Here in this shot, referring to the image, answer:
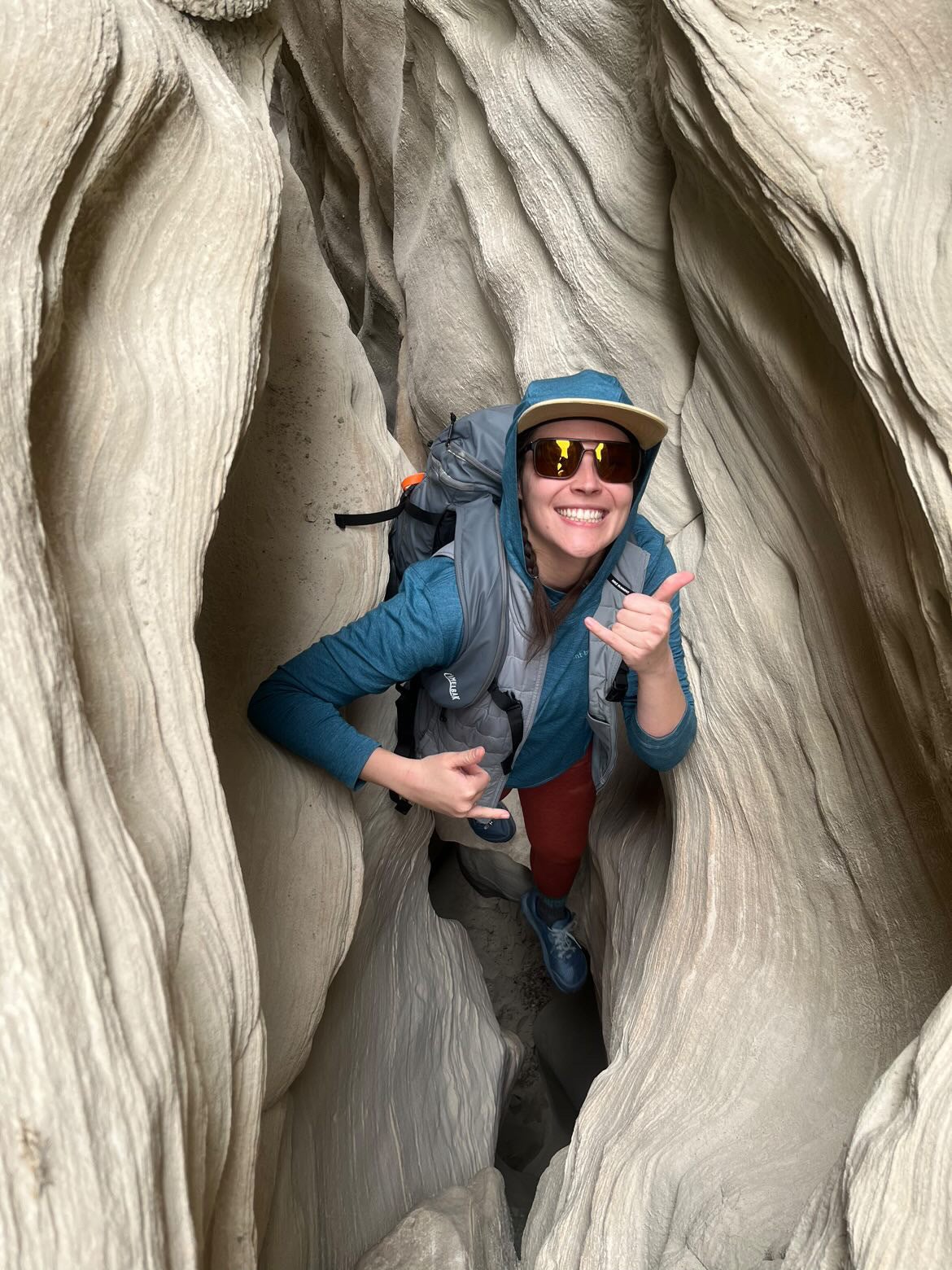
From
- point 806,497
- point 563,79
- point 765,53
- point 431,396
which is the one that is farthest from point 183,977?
point 431,396

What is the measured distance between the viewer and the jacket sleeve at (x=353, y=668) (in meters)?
2.29

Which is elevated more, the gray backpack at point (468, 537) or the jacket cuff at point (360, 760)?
the gray backpack at point (468, 537)

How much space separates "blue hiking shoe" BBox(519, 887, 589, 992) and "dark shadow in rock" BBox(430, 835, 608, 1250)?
293mm

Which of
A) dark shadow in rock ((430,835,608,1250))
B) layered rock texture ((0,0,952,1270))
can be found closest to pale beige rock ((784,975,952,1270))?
layered rock texture ((0,0,952,1270))

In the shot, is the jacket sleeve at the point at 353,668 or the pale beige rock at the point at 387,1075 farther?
the pale beige rock at the point at 387,1075

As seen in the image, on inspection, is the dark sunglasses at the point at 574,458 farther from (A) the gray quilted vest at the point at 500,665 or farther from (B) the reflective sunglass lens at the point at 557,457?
(A) the gray quilted vest at the point at 500,665

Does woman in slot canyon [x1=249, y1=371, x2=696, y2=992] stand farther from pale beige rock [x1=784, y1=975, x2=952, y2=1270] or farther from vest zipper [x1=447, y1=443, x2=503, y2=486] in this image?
pale beige rock [x1=784, y1=975, x2=952, y2=1270]

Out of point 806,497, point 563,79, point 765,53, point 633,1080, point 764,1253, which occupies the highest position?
point 765,53

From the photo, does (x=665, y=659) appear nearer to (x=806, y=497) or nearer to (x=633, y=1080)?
(x=806, y=497)

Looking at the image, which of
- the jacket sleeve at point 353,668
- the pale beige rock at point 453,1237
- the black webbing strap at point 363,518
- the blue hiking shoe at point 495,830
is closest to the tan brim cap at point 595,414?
the jacket sleeve at point 353,668

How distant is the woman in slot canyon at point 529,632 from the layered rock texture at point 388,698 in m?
0.26

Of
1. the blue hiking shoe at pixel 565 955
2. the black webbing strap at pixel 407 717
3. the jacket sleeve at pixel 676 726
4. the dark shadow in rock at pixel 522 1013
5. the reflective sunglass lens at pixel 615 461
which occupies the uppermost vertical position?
the reflective sunglass lens at pixel 615 461

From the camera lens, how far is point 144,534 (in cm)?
168

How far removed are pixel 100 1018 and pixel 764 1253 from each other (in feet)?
5.30
